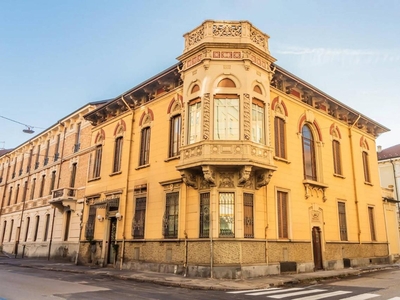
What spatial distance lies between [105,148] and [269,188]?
12.4m

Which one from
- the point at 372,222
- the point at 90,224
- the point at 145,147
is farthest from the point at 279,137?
the point at 90,224

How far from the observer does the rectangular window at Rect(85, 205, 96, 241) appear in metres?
22.6

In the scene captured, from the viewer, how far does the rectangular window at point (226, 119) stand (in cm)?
1563

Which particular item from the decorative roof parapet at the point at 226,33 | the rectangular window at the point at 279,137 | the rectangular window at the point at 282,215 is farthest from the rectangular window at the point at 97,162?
the rectangular window at the point at 282,215

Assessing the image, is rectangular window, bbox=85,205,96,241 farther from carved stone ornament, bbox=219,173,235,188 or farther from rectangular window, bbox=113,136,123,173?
carved stone ornament, bbox=219,173,235,188

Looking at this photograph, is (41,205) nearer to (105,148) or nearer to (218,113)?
(105,148)

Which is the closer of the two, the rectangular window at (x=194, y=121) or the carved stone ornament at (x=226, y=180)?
the carved stone ornament at (x=226, y=180)

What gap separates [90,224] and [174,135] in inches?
380

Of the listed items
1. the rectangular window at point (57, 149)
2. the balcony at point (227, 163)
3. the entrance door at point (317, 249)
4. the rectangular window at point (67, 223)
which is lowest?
the entrance door at point (317, 249)

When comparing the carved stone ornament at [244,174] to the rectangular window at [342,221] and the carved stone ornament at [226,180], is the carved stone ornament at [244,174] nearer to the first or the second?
the carved stone ornament at [226,180]

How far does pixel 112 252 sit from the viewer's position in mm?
20953

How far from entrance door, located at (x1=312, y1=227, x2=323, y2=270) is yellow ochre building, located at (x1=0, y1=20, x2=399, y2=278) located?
0.19 ft

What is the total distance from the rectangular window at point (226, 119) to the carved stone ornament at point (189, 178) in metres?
2.15

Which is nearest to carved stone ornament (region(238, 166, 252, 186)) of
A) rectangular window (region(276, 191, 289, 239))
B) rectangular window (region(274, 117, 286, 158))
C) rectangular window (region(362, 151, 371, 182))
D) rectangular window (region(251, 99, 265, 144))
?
rectangular window (region(251, 99, 265, 144))
